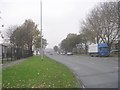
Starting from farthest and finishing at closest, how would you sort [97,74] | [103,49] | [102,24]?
[102,24], [103,49], [97,74]

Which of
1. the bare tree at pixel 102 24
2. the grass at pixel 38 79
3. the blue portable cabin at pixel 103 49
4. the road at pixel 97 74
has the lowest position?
the road at pixel 97 74

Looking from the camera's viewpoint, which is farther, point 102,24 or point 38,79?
point 102,24

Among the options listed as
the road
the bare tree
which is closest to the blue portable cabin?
the bare tree

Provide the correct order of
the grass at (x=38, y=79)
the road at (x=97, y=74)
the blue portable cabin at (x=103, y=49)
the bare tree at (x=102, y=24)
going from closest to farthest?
1. the grass at (x=38, y=79)
2. the road at (x=97, y=74)
3. the bare tree at (x=102, y=24)
4. the blue portable cabin at (x=103, y=49)

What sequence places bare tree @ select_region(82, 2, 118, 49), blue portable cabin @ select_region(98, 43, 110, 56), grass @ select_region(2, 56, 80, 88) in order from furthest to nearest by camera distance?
blue portable cabin @ select_region(98, 43, 110, 56), bare tree @ select_region(82, 2, 118, 49), grass @ select_region(2, 56, 80, 88)

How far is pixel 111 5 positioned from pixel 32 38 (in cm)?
3002

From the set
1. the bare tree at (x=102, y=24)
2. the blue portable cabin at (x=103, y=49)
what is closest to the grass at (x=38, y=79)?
the bare tree at (x=102, y=24)

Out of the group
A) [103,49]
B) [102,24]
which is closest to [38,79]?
[103,49]

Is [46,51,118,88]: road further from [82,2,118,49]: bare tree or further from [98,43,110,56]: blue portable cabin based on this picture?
[98,43,110,56]: blue portable cabin

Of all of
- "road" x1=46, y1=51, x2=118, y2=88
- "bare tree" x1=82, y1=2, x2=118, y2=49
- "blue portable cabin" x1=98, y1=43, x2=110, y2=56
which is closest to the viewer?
"road" x1=46, y1=51, x2=118, y2=88

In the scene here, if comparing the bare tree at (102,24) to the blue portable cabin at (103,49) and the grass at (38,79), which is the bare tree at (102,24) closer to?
the blue portable cabin at (103,49)

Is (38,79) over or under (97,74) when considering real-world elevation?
over

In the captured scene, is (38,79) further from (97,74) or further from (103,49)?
(103,49)

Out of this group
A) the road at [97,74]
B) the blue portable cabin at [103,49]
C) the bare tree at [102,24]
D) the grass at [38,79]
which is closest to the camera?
the grass at [38,79]
